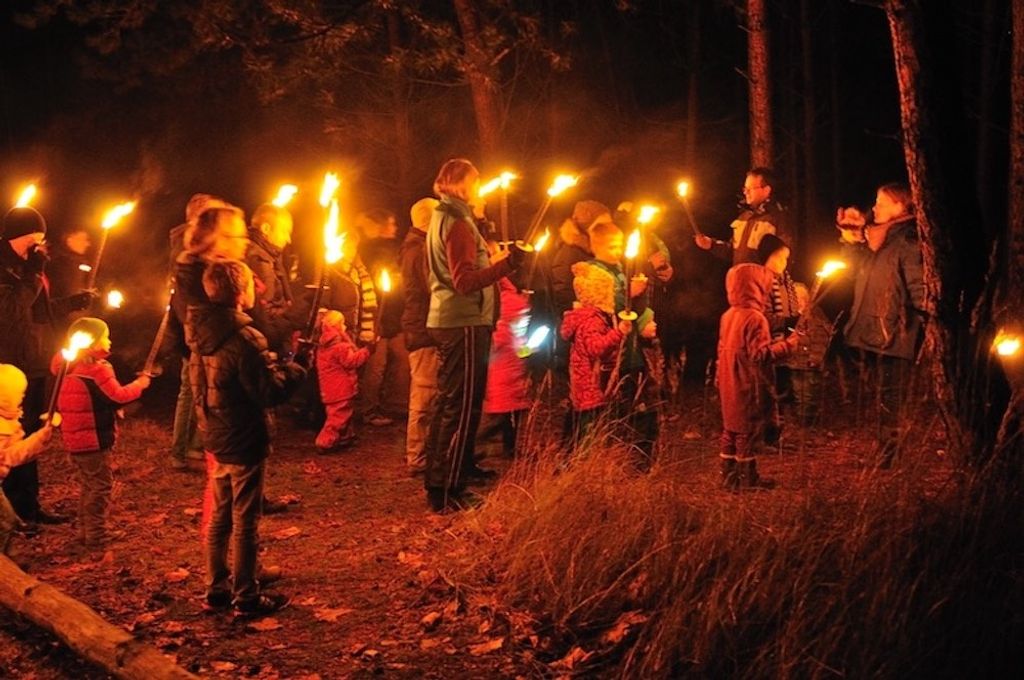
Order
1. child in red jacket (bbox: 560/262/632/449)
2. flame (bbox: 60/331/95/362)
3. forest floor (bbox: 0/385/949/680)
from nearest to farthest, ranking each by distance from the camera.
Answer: forest floor (bbox: 0/385/949/680)
flame (bbox: 60/331/95/362)
child in red jacket (bbox: 560/262/632/449)

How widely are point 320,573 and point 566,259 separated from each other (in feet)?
13.8

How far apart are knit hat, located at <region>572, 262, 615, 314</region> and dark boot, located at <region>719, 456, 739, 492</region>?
1.37 meters

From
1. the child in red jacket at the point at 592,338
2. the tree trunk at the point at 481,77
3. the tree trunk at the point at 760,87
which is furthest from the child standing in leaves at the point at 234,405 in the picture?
the tree trunk at the point at 481,77

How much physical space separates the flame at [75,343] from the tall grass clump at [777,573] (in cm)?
263

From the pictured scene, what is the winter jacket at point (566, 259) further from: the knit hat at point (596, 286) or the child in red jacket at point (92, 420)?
the child in red jacket at point (92, 420)

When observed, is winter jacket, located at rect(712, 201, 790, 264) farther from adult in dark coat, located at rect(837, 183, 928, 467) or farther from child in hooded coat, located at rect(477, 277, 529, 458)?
child in hooded coat, located at rect(477, 277, 529, 458)

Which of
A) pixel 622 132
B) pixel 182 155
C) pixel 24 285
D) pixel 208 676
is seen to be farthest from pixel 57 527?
pixel 622 132

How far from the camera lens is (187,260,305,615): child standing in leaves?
5371 mm

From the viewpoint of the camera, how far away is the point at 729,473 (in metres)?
7.14

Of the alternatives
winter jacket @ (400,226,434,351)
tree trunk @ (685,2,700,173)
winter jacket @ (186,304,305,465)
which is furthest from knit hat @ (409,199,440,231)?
tree trunk @ (685,2,700,173)

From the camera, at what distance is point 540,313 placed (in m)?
9.97

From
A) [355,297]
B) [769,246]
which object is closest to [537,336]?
[355,297]

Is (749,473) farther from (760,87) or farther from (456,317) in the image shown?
(760,87)

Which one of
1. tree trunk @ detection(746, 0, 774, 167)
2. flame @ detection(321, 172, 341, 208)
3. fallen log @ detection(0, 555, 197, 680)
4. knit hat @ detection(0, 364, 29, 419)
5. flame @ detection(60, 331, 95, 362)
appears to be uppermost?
tree trunk @ detection(746, 0, 774, 167)
